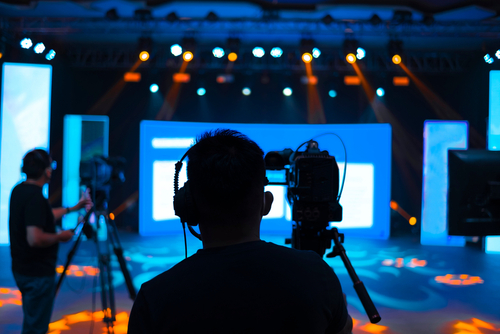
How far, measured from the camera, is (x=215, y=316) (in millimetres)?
Answer: 571

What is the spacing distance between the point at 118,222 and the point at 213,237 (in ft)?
20.9

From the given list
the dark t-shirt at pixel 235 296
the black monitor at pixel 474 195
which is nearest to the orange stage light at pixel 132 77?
the black monitor at pixel 474 195

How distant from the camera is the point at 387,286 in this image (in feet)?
11.9

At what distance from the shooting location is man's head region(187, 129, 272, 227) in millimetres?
638

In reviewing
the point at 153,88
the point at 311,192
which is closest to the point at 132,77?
the point at 153,88

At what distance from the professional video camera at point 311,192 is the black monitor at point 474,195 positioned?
1.54 feet

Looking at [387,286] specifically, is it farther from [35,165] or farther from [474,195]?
[35,165]

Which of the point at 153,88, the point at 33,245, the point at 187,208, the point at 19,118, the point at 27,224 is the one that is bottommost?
the point at 33,245

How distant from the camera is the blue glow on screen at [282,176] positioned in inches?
241

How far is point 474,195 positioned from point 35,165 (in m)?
2.06

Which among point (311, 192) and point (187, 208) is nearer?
point (187, 208)

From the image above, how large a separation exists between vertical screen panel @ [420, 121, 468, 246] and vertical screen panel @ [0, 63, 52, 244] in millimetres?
6571

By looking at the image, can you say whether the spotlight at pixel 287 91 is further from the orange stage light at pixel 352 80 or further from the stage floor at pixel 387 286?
the stage floor at pixel 387 286

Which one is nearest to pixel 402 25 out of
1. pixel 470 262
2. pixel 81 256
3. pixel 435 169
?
pixel 435 169
